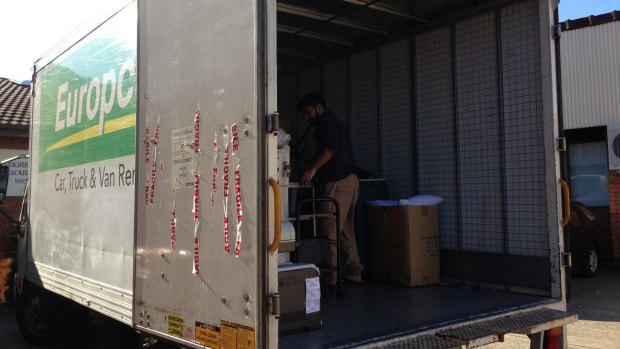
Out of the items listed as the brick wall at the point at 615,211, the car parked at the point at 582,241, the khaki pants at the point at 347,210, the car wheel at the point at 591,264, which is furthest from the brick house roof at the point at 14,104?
the brick wall at the point at 615,211

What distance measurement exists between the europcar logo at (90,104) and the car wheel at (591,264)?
9185mm

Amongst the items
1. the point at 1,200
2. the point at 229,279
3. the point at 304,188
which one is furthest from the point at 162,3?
the point at 1,200

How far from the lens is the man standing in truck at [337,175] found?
4.87 meters

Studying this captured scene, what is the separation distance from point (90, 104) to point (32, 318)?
3.05m

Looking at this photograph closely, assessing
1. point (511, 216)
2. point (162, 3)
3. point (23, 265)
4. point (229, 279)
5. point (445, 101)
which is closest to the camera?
point (229, 279)

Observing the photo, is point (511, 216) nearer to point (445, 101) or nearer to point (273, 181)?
point (445, 101)

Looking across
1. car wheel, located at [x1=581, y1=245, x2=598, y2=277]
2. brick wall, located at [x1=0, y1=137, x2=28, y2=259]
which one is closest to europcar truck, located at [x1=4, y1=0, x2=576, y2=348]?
brick wall, located at [x1=0, y1=137, x2=28, y2=259]

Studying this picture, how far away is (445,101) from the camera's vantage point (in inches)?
194

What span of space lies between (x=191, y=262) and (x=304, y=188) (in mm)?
2422

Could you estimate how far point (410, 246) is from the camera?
4.79m

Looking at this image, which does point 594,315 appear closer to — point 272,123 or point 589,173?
point 589,173

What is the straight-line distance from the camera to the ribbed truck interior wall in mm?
4195

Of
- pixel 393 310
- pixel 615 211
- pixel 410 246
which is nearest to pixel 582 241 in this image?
pixel 615 211

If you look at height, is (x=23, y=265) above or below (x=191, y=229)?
below
